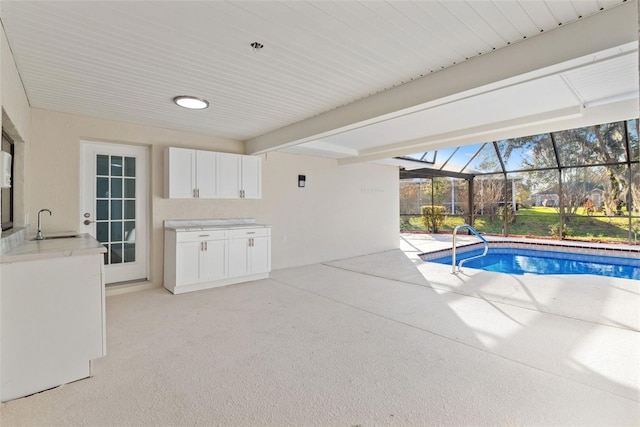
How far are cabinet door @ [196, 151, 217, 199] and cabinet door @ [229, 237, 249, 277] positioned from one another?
837 mm

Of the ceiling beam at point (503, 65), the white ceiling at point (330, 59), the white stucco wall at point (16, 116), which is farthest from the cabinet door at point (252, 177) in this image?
the white stucco wall at point (16, 116)

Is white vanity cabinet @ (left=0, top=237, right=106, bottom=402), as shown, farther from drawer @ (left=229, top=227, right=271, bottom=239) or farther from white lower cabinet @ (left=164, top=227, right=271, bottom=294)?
drawer @ (left=229, top=227, right=271, bottom=239)

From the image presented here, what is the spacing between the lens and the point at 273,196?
19.5 feet

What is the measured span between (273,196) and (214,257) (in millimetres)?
1843

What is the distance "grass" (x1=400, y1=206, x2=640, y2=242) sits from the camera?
28.2 feet

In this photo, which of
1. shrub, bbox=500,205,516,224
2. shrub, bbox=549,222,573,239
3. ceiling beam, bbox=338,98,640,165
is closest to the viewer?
ceiling beam, bbox=338,98,640,165

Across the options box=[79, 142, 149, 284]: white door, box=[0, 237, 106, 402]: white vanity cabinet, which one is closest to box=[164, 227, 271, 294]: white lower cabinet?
box=[79, 142, 149, 284]: white door

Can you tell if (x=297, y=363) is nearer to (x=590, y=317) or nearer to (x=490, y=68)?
(x=490, y=68)

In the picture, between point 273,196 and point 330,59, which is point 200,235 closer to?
point 273,196

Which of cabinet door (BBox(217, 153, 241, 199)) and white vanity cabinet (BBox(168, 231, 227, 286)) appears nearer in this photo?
white vanity cabinet (BBox(168, 231, 227, 286))

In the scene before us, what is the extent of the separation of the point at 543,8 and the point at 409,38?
2.61 feet

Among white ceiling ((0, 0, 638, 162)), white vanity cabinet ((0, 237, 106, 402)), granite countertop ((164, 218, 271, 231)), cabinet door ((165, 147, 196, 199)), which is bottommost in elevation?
white vanity cabinet ((0, 237, 106, 402))

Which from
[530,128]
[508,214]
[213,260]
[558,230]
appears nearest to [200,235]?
[213,260]

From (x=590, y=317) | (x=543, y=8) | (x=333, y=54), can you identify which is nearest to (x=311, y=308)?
(x=333, y=54)
